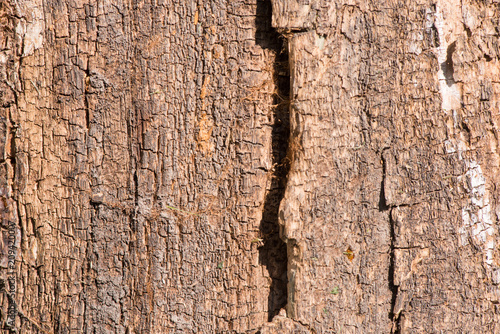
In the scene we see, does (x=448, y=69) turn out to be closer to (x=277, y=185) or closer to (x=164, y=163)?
(x=277, y=185)

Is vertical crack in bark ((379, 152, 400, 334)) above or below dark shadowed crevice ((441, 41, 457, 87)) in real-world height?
below

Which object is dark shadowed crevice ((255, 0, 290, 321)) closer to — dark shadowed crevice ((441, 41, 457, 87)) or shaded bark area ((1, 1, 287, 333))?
shaded bark area ((1, 1, 287, 333))

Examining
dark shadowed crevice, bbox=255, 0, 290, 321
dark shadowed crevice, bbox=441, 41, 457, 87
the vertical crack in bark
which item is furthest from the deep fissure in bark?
dark shadowed crevice, bbox=441, 41, 457, 87

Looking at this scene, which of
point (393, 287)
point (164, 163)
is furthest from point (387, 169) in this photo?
point (164, 163)

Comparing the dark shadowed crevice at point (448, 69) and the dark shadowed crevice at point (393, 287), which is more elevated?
the dark shadowed crevice at point (448, 69)

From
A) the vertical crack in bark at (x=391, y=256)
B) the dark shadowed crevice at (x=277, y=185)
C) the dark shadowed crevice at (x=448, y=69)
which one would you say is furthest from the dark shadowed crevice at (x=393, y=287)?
the dark shadowed crevice at (x=448, y=69)

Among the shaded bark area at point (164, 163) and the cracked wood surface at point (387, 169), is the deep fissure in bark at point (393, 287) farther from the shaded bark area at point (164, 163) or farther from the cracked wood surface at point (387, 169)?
the shaded bark area at point (164, 163)

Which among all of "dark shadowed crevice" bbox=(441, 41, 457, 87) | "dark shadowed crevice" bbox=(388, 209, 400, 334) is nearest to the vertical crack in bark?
"dark shadowed crevice" bbox=(388, 209, 400, 334)
